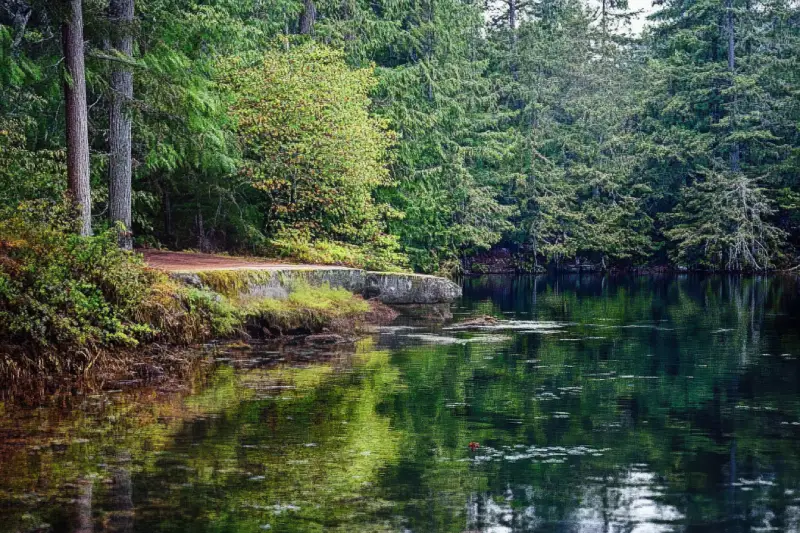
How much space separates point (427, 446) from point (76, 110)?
35.9 feet

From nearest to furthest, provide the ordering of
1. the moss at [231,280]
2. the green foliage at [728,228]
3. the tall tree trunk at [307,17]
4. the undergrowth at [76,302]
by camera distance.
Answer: the undergrowth at [76,302] < the moss at [231,280] < the tall tree trunk at [307,17] < the green foliage at [728,228]

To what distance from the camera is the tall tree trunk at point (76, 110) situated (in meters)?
18.3

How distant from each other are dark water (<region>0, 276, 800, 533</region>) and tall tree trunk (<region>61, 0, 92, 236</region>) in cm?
390

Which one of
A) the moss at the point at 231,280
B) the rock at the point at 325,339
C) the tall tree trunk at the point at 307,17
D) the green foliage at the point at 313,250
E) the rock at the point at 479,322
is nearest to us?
the moss at the point at 231,280

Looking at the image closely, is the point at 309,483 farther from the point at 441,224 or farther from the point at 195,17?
the point at 441,224

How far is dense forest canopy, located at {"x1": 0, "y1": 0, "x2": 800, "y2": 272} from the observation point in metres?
21.2

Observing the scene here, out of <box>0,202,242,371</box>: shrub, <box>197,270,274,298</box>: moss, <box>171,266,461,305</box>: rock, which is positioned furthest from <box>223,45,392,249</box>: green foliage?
<box>0,202,242,371</box>: shrub

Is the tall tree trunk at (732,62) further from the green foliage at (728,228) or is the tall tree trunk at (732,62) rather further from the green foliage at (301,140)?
the green foliage at (301,140)

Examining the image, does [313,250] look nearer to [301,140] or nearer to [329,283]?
[301,140]

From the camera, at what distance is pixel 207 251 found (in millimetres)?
30719

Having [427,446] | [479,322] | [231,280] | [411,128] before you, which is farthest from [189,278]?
[411,128]

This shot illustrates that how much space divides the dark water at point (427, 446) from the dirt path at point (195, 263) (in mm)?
3131

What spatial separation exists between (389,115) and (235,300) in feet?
81.7

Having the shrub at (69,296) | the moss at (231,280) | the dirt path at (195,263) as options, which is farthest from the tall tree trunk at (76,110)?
the moss at (231,280)
